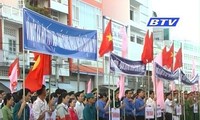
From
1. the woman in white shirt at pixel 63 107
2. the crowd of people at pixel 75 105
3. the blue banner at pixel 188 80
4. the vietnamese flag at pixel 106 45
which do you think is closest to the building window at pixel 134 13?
the blue banner at pixel 188 80

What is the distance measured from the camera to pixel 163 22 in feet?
45.6

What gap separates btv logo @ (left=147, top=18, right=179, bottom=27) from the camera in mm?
13773

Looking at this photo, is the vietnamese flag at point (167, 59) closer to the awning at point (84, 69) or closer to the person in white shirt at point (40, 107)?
the person in white shirt at point (40, 107)

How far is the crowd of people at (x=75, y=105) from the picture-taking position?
352 inches

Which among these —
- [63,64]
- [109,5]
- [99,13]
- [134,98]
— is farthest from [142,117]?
[109,5]

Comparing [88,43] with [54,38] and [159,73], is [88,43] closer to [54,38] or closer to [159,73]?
[54,38]

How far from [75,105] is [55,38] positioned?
2.94m

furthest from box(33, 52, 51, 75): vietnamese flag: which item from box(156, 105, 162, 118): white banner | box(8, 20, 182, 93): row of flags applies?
box(156, 105, 162, 118): white banner

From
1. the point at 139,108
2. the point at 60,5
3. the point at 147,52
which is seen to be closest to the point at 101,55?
the point at 139,108

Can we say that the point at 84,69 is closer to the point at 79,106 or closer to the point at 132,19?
the point at 132,19

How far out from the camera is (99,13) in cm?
3828

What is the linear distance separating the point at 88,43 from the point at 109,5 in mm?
35683

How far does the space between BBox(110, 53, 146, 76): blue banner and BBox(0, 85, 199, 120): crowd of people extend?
657 millimetres

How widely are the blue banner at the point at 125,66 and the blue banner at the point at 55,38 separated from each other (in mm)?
1566
